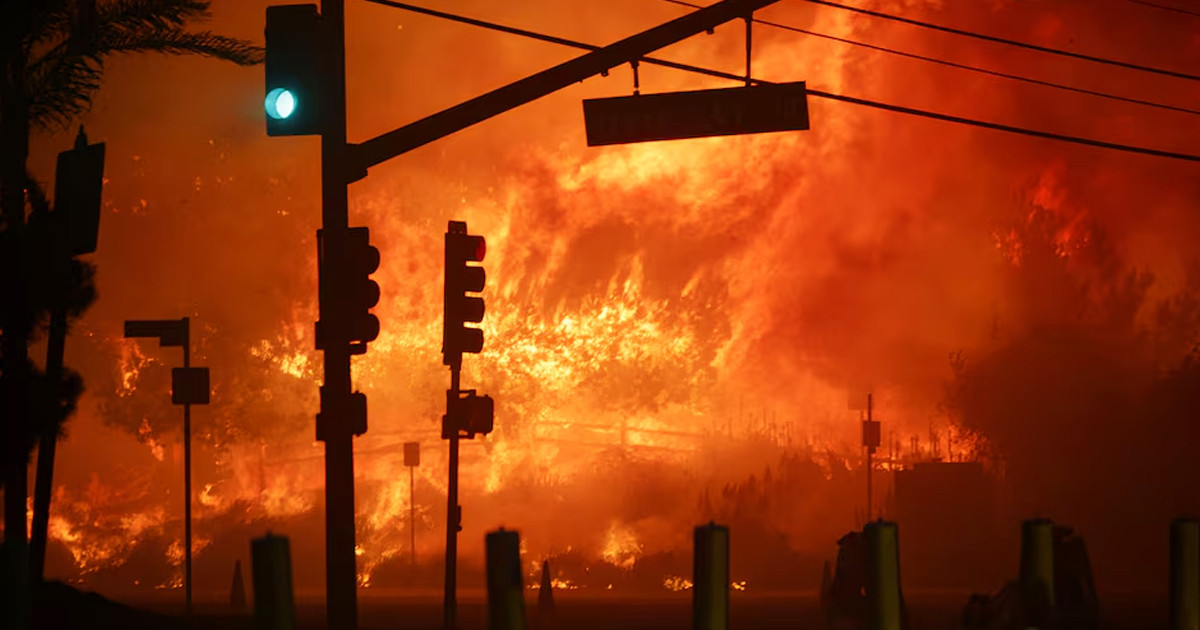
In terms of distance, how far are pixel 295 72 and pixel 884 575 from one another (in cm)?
740

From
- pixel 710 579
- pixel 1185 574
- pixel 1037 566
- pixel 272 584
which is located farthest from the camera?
pixel 1037 566

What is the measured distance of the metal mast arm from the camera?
15.8 m

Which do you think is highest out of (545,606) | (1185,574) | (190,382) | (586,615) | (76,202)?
(76,202)

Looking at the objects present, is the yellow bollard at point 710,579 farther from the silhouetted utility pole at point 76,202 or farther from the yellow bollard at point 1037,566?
the silhouetted utility pole at point 76,202

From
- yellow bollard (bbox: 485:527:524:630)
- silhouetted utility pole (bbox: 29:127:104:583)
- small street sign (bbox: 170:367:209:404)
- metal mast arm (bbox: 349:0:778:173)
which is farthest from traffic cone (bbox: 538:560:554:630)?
yellow bollard (bbox: 485:527:524:630)

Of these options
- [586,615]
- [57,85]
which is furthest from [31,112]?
[586,615]

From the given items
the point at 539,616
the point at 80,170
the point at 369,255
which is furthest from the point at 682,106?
the point at 539,616

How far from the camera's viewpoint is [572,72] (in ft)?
52.5

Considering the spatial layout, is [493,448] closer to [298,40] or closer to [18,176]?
[18,176]

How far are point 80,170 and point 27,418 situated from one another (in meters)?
3.73

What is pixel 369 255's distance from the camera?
16.5 m

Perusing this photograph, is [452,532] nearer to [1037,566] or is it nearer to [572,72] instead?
[572,72]

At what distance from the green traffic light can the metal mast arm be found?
0.71 meters

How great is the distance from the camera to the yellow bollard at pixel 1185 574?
40.0 feet
